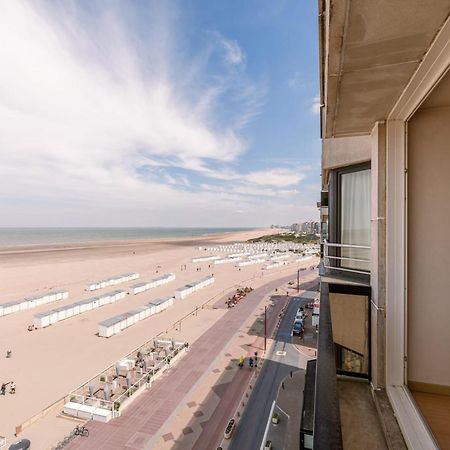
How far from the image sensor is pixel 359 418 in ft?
13.3

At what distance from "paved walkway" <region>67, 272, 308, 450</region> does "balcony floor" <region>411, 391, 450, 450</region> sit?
46.7 ft

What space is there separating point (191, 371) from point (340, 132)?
20535mm

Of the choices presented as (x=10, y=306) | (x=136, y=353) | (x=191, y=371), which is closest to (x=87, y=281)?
(x=10, y=306)

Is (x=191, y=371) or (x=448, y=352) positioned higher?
(x=448, y=352)

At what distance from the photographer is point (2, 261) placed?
69.9m

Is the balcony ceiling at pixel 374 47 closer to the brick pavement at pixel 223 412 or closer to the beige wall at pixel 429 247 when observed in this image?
the beige wall at pixel 429 247

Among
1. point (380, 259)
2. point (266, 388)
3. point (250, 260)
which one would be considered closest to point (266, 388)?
point (266, 388)

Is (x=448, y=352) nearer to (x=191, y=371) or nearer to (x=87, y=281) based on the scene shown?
(x=191, y=371)

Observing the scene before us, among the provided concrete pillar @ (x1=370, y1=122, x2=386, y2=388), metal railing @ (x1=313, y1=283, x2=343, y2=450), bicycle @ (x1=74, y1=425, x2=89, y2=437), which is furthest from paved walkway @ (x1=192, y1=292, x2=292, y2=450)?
metal railing @ (x1=313, y1=283, x2=343, y2=450)

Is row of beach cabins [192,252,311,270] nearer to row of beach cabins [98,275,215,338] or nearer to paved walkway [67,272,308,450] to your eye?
row of beach cabins [98,275,215,338]

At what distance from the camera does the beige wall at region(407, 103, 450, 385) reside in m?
4.05

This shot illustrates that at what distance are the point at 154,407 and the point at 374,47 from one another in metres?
19.5

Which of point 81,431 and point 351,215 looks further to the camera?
point 81,431

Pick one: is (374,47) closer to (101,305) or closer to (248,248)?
(101,305)
